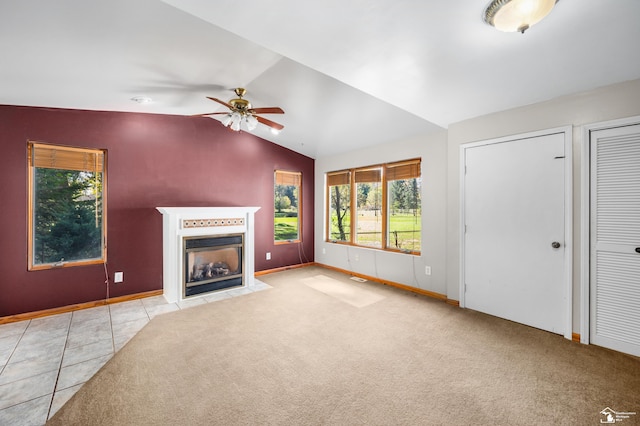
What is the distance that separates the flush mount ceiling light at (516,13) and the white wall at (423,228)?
2.16 m

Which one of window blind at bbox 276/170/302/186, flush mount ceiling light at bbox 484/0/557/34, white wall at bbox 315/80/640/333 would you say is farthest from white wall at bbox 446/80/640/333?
window blind at bbox 276/170/302/186

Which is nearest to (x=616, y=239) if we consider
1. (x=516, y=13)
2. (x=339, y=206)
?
(x=516, y=13)

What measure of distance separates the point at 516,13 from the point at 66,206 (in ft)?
15.9

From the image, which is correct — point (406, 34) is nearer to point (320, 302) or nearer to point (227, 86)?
point (227, 86)

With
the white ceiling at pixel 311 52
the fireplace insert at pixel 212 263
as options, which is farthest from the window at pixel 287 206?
the white ceiling at pixel 311 52

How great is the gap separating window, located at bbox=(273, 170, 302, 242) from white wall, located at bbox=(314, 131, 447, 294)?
1083mm

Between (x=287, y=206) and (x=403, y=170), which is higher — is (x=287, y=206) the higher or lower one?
the lower one

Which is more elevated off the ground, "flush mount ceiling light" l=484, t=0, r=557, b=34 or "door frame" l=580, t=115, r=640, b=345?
"flush mount ceiling light" l=484, t=0, r=557, b=34

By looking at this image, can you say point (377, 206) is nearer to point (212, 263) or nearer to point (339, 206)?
point (339, 206)

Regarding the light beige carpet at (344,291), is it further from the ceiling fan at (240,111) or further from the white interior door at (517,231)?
the ceiling fan at (240,111)

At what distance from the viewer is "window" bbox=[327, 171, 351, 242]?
5.30 metres

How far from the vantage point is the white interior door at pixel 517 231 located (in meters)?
2.68

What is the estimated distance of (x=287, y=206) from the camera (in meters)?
5.57

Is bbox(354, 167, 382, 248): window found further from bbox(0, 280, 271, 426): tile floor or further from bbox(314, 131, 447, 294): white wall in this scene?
bbox(0, 280, 271, 426): tile floor
